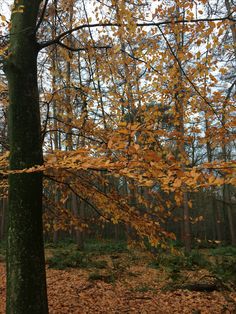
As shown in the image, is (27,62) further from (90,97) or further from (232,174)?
(232,174)

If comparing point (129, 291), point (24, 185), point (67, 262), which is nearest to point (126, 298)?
point (129, 291)

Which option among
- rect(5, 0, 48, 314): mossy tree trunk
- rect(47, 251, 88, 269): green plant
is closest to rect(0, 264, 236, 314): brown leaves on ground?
rect(47, 251, 88, 269): green plant

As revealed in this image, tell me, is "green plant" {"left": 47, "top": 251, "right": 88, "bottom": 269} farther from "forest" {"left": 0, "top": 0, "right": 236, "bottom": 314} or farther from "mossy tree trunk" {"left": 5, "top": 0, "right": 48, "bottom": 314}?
"mossy tree trunk" {"left": 5, "top": 0, "right": 48, "bottom": 314}

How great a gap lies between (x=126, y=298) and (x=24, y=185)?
3.83 meters

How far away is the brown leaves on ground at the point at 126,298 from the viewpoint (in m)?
5.12

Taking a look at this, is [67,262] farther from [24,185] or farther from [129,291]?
[24,185]

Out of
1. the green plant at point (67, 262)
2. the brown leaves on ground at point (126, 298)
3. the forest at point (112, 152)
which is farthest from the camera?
the green plant at point (67, 262)

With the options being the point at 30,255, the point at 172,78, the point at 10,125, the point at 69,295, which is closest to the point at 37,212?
the point at 30,255

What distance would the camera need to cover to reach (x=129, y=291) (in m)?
6.45

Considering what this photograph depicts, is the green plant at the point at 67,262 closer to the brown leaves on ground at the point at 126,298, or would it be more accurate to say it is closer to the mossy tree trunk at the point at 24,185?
the brown leaves on ground at the point at 126,298

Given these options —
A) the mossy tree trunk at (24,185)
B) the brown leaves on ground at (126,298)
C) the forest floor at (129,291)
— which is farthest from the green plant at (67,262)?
the mossy tree trunk at (24,185)

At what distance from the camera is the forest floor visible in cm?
514

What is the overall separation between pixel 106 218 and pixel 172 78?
2.22 metres

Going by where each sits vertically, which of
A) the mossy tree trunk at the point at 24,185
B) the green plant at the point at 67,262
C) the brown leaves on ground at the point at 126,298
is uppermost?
the mossy tree trunk at the point at 24,185
